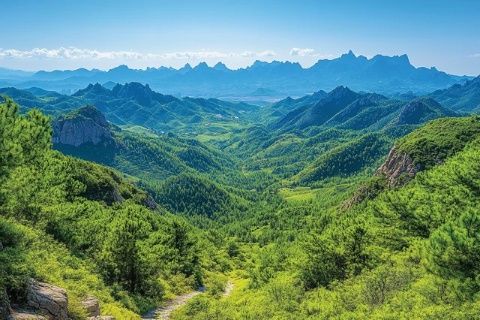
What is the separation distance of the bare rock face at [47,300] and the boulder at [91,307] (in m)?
3.84

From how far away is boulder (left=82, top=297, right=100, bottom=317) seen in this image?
41688mm

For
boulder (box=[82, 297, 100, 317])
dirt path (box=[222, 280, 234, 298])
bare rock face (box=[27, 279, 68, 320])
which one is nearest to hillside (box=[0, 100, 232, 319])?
bare rock face (box=[27, 279, 68, 320])

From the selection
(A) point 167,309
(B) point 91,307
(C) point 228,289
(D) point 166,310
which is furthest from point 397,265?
(C) point 228,289

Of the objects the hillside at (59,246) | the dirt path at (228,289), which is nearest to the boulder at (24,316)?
the hillside at (59,246)

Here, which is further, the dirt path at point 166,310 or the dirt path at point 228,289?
the dirt path at point 228,289

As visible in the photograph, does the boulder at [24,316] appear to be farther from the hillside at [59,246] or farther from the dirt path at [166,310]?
the dirt path at [166,310]

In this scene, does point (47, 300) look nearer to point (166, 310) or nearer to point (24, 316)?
point (24, 316)

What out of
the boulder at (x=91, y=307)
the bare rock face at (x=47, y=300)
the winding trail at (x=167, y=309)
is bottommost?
the winding trail at (x=167, y=309)

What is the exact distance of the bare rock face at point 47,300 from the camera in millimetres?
35531

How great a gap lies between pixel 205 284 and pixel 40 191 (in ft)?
192

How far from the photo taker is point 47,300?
1431 inches

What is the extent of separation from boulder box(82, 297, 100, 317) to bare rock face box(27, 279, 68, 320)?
3838 millimetres

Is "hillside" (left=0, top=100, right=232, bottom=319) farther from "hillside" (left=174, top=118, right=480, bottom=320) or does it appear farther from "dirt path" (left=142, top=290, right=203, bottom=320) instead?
"hillside" (left=174, top=118, right=480, bottom=320)

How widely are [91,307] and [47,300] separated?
703 cm
